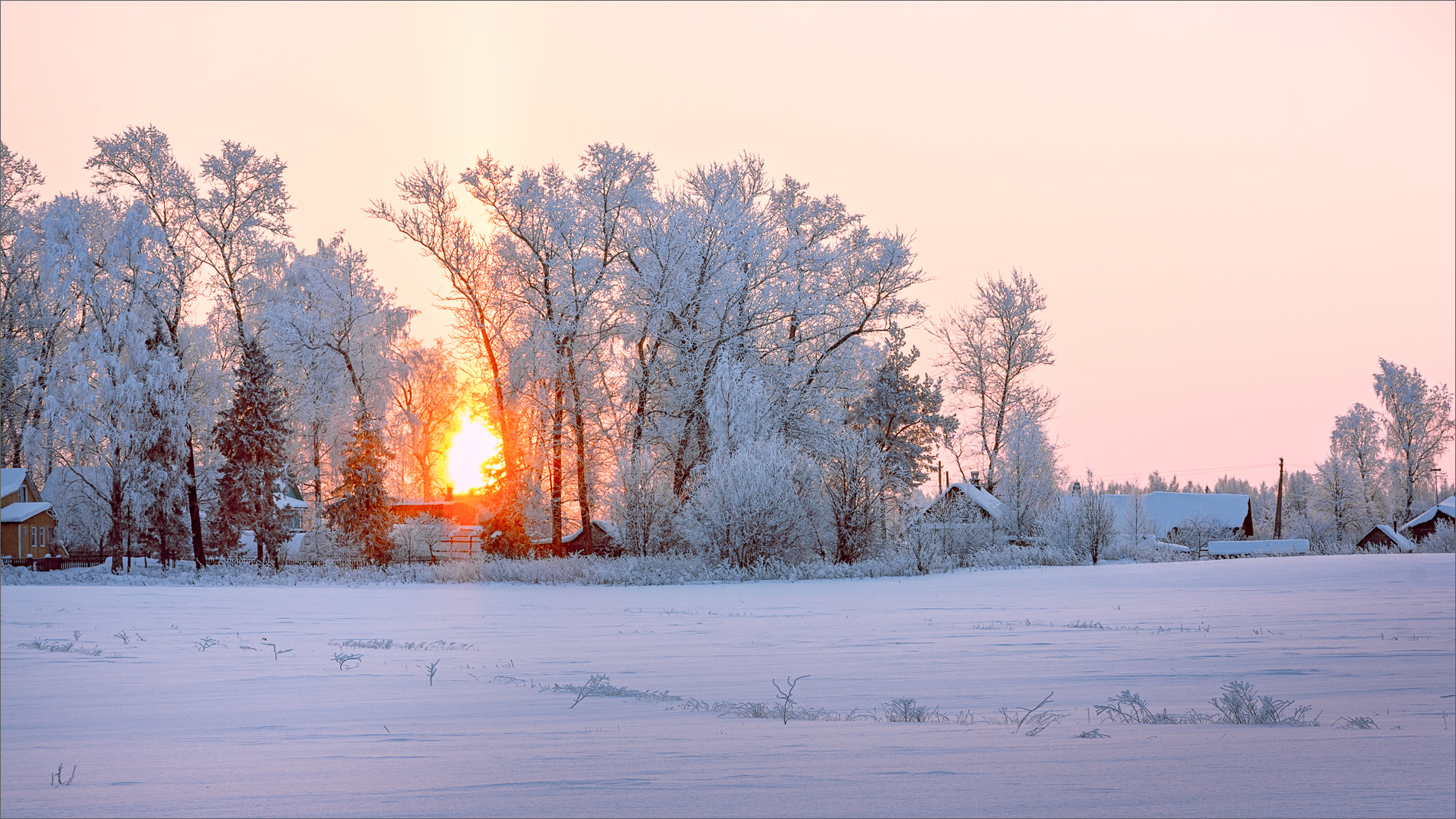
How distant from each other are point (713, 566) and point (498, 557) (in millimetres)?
9293

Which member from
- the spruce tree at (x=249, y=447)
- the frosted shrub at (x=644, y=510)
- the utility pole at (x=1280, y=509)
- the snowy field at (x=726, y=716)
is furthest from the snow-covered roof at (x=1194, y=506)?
the snowy field at (x=726, y=716)

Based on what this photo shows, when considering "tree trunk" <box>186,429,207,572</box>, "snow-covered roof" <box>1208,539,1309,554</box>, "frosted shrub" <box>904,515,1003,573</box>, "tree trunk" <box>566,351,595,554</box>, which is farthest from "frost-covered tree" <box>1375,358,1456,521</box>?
"tree trunk" <box>186,429,207,572</box>

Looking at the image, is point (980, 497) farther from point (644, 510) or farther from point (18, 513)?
point (18, 513)

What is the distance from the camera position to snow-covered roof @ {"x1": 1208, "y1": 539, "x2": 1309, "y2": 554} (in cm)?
4022

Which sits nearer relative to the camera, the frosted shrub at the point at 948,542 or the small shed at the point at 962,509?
the frosted shrub at the point at 948,542

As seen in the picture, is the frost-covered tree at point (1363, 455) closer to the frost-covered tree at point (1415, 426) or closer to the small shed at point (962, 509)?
the frost-covered tree at point (1415, 426)

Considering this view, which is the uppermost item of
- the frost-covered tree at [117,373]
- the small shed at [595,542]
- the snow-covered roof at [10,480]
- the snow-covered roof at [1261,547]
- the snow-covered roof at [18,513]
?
the frost-covered tree at [117,373]

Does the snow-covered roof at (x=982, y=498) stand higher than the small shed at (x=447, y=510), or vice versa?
the snow-covered roof at (x=982, y=498)

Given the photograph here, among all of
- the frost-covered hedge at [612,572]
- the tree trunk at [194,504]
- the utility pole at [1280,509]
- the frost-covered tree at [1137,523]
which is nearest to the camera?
the frost-covered hedge at [612,572]

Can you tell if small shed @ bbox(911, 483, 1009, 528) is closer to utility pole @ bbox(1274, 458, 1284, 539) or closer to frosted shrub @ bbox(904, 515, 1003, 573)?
frosted shrub @ bbox(904, 515, 1003, 573)

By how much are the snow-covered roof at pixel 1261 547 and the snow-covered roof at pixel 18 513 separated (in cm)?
4588

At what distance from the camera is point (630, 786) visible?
358 cm

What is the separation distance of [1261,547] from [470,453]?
31003 millimetres

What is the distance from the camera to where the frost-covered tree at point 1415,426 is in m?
55.1
